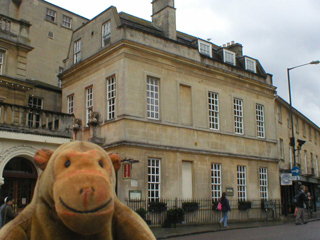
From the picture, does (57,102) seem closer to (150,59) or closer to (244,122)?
(150,59)

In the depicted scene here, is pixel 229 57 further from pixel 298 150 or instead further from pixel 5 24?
pixel 5 24

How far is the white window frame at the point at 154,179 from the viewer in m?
19.3

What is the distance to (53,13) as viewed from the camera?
3306 cm

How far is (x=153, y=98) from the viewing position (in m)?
20.5

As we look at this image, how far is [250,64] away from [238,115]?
4.90 metres

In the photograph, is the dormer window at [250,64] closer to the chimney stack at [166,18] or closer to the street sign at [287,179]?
the chimney stack at [166,18]

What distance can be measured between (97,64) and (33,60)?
1058 centimetres

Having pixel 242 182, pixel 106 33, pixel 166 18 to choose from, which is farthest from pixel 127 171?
pixel 166 18

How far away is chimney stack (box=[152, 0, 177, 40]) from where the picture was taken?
2304cm

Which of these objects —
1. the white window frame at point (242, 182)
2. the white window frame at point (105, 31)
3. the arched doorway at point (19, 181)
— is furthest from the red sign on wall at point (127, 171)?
the white window frame at point (242, 182)

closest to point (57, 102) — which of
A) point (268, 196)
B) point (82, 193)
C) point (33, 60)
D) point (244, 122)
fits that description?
point (33, 60)

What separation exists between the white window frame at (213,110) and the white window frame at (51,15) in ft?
55.2

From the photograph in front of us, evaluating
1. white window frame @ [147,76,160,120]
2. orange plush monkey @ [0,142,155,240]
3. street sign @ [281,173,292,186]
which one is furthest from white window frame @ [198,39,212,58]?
orange plush monkey @ [0,142,155,240]

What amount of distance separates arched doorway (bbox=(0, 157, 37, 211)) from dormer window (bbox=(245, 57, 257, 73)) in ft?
56.2
